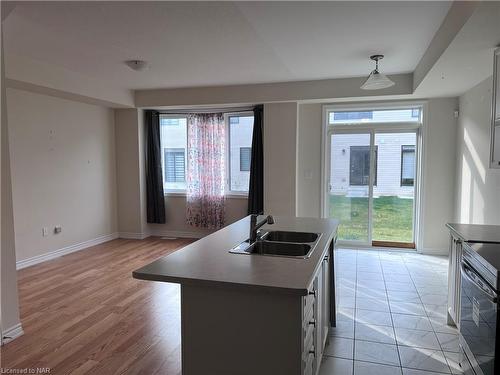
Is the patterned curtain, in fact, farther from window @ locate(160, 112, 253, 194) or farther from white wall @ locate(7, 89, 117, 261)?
white wall @ locate(7, 89, 117, 261)

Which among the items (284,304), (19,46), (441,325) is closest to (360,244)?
(441,325)

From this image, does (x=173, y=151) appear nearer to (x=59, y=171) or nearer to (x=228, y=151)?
(x=228, y=151)

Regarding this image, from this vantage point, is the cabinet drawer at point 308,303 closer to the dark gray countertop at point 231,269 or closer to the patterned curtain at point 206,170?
the dark gray countertop at point 231,269

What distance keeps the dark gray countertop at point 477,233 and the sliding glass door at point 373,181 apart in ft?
8.64

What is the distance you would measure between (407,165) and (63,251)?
17.7 feet

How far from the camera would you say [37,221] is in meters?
4.78

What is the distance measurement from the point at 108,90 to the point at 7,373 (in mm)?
4082

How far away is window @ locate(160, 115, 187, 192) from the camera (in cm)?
639

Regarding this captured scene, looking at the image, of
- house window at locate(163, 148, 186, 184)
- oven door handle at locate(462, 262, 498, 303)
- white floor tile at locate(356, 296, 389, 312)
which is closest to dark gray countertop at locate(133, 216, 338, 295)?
oven door handle at locate(462, 262, 498, 303)

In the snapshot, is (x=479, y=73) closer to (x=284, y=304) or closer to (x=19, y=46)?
(x=284, y=304)

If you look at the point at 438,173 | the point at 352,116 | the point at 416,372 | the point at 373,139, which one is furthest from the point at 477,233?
the point at 352,116

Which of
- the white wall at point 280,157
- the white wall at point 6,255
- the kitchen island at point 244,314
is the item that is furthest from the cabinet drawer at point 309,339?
the white wall at point 280,157

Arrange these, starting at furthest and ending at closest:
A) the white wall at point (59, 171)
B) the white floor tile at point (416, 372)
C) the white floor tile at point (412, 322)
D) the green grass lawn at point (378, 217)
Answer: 1. the green grass lawn at point (378, 217)
2. the white wall at point (59, 171)
3. the white floor tile at point (412, 322)
4. the white floor tile at point (416, 372)

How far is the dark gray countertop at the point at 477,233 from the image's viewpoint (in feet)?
7.93
